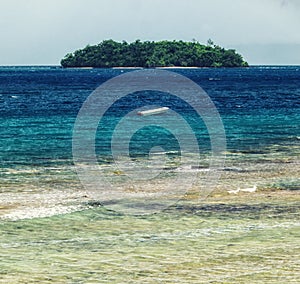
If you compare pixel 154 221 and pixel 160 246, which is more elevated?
pixel 154 221

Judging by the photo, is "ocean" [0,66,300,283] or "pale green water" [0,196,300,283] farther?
"ocean" [0,66,300,283]

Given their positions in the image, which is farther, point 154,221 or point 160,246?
point 154,221

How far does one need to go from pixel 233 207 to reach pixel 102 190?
214 inches

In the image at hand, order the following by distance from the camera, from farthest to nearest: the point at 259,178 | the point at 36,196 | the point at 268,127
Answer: the point at 268,127 < the point at 259,178 < the point at 36,196

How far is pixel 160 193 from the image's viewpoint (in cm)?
2548

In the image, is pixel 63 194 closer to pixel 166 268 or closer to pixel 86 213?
pixel 86 213

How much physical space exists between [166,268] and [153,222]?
183 inches

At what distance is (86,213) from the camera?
72.1ft

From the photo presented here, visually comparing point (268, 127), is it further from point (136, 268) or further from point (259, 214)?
point (136, 268)

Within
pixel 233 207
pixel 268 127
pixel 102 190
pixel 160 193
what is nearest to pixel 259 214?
pixel 233 207

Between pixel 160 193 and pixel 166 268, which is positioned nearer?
pixel 166 268

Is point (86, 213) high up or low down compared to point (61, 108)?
down

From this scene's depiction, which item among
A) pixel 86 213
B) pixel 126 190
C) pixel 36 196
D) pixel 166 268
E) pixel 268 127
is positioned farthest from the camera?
pixel 268 127

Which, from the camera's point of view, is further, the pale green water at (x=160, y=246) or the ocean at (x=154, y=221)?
the ocean at (x=154, y=221)
